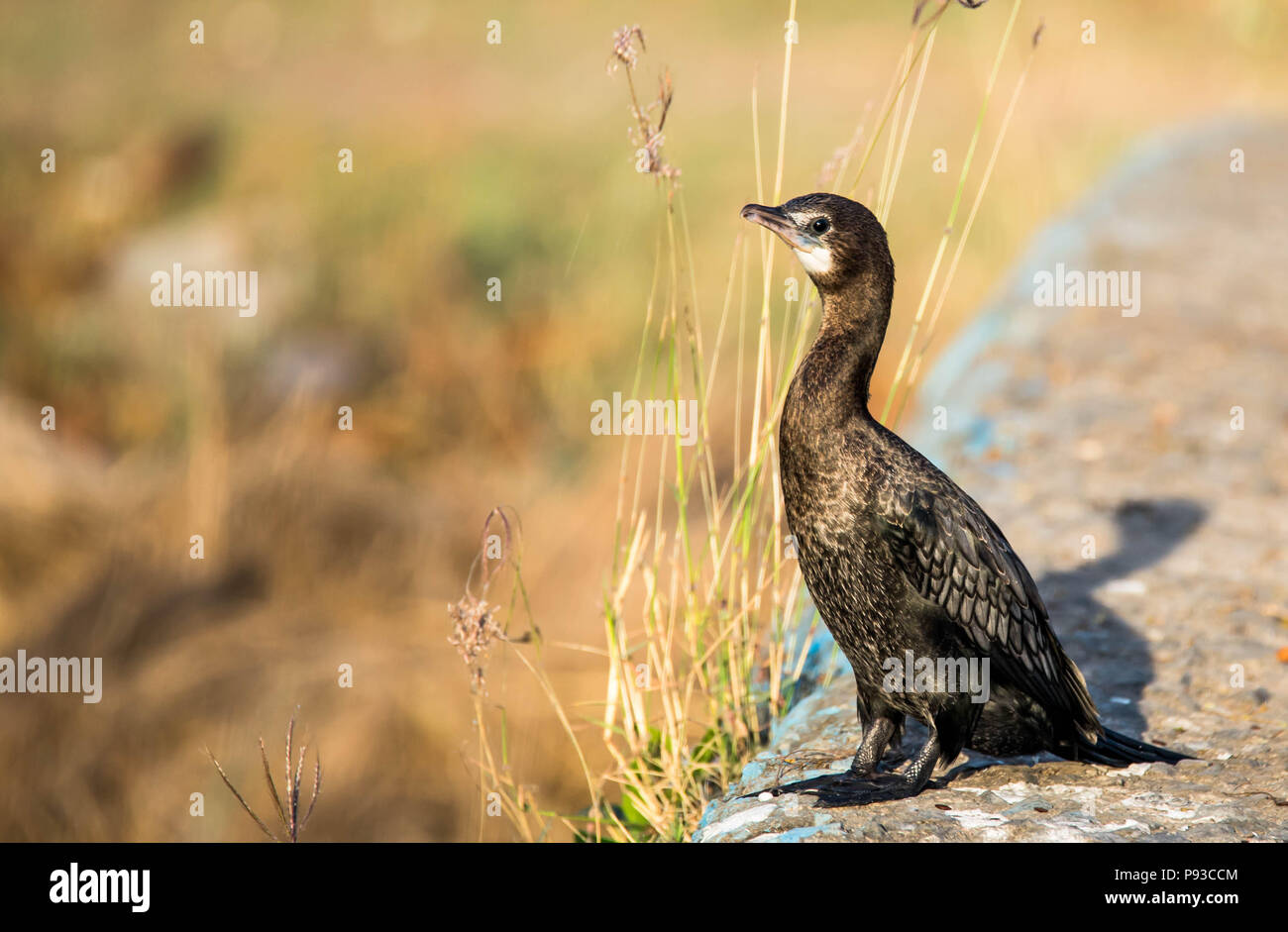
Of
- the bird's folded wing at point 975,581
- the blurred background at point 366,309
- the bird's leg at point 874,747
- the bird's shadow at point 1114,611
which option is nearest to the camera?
the bird's folded wing at point 975,581

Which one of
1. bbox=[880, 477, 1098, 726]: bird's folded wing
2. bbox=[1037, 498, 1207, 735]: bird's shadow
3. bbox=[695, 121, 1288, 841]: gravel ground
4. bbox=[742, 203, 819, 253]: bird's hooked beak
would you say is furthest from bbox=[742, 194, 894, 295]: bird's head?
bbox=[1037, 498, 1207, 735]: bird's shadow

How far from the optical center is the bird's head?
320cm

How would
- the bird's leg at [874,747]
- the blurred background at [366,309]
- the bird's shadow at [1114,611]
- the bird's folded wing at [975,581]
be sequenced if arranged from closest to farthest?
the bird's folded wing at [975,581], the bird's leg at [874,747], the bird's shadow at [1114,611], the blurred background at [366,309]

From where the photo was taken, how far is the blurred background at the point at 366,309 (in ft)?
21.5

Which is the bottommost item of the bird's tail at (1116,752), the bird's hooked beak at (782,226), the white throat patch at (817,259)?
the bird's tail at (1116,752)

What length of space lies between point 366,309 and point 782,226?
339 inches

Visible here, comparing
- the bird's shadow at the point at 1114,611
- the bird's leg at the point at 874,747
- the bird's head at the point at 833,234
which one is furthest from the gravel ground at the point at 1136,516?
the bird's head at the point at 833,234

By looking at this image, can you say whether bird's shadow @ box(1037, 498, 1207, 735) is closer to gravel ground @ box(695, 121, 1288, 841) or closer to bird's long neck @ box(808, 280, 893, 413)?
gravel ground @ box(695, 121, 1288, 841)

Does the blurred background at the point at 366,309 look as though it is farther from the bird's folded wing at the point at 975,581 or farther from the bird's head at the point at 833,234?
the bird's folded wing at the point at 975,581

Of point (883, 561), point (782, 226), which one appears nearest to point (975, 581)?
point (883, 561)

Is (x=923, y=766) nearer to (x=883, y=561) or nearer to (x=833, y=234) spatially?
(x=883, y=561)
